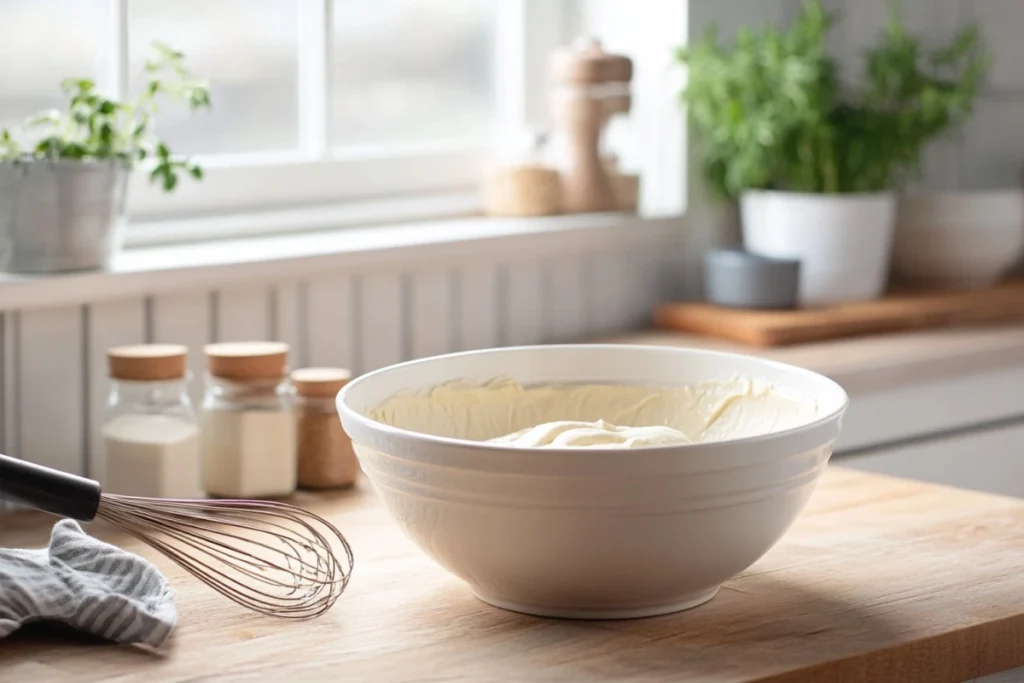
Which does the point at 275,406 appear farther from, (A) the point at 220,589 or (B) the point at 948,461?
(B) the point at 948,461

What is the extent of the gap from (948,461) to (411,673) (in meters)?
1.35

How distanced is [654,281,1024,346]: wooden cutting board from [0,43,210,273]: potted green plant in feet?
2.72

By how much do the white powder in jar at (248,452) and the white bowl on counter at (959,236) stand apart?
1291mm

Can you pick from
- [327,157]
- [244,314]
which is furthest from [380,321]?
[327,157]

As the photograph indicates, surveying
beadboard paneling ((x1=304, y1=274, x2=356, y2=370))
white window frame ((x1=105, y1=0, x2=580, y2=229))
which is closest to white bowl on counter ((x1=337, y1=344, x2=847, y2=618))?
beadboard paneling ((x1=304, y1=274, x2=356, y2=370))

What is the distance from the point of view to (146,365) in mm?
1561

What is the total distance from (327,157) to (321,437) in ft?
2.30

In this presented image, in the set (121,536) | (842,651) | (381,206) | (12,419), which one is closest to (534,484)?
(842,651)

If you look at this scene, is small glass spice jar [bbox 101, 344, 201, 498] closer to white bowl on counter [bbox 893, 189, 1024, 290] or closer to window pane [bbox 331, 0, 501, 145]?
window pane [bbox 331, 0, 501, 145]

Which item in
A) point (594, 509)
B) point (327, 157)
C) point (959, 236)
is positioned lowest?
point (594, 509)

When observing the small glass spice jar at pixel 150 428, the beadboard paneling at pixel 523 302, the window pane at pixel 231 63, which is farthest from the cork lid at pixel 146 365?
the beadboard paneling at pixel 523 302

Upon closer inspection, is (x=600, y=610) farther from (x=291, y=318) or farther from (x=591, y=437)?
(x=291, y=318)

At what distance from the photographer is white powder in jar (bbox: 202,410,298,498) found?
5.20 ft

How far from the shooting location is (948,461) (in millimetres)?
2234
